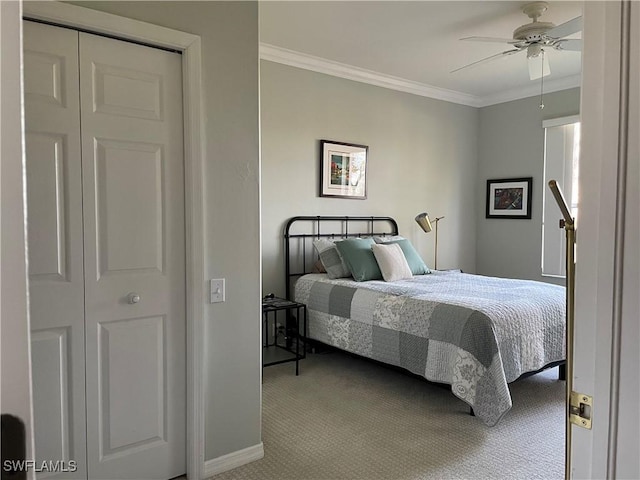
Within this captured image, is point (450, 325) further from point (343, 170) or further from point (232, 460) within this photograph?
point (343, 170)

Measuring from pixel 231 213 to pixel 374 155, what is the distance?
3119 millimetres

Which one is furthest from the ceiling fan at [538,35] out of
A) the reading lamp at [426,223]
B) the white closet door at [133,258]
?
the white closet door at [133,258]

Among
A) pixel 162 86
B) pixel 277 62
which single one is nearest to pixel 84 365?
pixel 162 86

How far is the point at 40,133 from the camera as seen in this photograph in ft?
6.20

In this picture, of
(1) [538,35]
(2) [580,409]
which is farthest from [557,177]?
(2) [580,409]

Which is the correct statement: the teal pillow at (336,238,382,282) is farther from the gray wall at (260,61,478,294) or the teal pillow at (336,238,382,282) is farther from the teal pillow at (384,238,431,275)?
the gray wall at (260,61,478,294)

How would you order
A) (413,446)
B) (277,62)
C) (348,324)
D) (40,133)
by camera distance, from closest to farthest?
1. (40,133)
2. (413,446)
3. (348,324)
4. (277,62)

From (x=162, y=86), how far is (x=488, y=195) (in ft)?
16.3

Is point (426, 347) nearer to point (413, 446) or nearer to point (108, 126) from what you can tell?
point (413, 446)

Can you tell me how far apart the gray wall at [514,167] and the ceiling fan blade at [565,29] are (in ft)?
7.08

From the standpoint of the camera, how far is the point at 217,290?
2.34 metres

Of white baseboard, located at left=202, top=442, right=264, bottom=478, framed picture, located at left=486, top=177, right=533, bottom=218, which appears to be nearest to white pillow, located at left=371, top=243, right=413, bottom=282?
white baseboard, located at left=202, top=442, right=264, bottom=478

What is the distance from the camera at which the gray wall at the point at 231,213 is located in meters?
2.29

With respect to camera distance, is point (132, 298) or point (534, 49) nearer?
point (132, 298)
